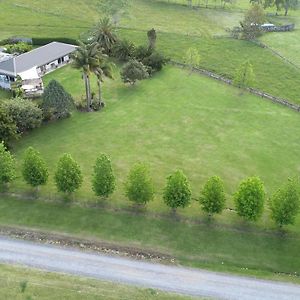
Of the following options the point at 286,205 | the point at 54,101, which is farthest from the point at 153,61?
the point at 286,205

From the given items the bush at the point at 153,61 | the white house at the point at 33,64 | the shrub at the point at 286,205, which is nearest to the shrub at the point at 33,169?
the white house at the point at 33,64

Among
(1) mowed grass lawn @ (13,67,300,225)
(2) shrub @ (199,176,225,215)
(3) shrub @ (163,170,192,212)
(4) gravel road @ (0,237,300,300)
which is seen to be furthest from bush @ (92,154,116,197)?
(2) shrub @ (199,176,225,215)

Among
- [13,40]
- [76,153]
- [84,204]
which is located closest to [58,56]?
[13,40]

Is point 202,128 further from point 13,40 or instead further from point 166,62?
point 13,40

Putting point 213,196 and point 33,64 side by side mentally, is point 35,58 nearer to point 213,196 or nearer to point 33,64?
point 33,64

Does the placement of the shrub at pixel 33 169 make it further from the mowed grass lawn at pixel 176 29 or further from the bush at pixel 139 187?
the mowed grass lawn at pixel 176 29

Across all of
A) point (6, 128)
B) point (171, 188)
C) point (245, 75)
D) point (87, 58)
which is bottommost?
point (171, 188)
